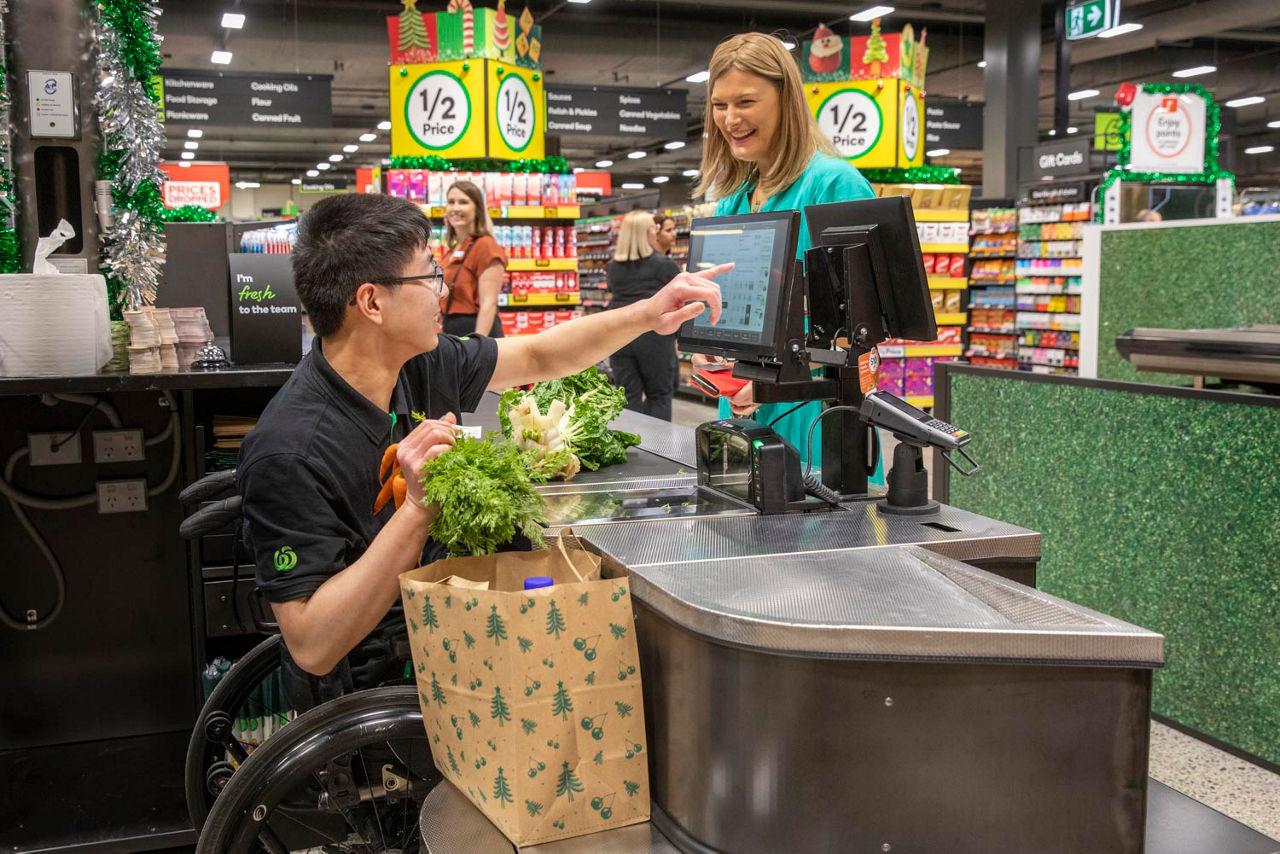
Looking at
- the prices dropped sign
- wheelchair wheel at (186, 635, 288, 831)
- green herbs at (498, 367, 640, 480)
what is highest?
the prices dropped sign

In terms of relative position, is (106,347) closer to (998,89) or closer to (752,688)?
(752,688)

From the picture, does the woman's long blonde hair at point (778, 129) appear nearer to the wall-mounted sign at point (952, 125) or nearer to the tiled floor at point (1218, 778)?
the tiled floor at point (1218, 778)

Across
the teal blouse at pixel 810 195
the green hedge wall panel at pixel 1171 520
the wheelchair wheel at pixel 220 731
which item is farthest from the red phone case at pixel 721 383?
the green hedge wall panel at pixel 1171 520

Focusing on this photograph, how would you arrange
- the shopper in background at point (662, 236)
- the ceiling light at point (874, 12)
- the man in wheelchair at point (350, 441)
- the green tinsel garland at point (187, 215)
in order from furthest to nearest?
the ceiling light at point (874, 12), the shopper in background at point (662, 236), the green tinsel garland at point (187, 215), the man in wheelchair at point (350, 441)

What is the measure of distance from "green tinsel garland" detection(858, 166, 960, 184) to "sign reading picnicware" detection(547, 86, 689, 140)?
3276 mm

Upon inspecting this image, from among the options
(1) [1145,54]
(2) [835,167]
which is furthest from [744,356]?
(1) [1145,54]

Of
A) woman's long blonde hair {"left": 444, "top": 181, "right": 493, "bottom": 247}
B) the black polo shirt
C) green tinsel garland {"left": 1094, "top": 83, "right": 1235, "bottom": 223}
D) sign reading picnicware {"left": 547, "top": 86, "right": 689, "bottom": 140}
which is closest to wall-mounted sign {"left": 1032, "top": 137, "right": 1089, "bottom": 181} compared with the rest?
green tinsel garland {"left": 1094, "top": 83, "right": 1235, "bottom": 223}

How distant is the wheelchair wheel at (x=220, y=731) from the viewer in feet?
6.82

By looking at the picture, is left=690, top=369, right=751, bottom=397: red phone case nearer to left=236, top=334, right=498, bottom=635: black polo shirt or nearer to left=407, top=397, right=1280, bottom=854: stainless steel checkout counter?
left=236, top=334, right=498, bottom=635: black polo shirt

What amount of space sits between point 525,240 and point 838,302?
7186 millimetres

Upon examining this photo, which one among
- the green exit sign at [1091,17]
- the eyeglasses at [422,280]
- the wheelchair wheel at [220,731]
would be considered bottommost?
the wheelchair wheel at [220,731]

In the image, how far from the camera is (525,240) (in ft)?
29.1

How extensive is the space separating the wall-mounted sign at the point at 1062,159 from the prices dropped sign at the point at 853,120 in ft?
6.73

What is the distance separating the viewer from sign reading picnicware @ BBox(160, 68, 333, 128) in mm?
10672
